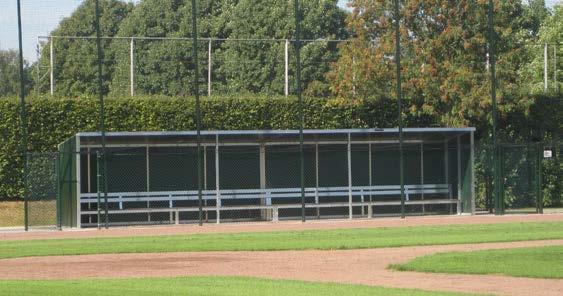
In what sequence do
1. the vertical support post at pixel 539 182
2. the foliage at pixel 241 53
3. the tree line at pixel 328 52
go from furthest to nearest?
the foliage at pixel 241 53
the tree line at pixel 328 52
the vertical support post at pixel 539 182

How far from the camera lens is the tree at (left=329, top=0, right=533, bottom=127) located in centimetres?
3488

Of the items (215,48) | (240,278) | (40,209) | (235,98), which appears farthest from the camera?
(215,48)

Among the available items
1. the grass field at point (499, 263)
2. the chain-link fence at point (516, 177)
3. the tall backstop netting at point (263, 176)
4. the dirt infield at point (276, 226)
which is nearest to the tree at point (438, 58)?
the chain-link fence at point (516, 177)

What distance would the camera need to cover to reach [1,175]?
3431cm

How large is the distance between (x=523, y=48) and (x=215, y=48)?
16.9 meters

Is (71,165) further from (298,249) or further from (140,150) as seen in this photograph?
(298,249)

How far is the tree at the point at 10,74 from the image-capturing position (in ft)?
163

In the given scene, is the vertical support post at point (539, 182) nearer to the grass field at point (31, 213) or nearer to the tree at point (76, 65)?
the grass field at point (31, 213)

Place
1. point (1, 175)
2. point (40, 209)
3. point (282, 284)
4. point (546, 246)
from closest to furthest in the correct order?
point (282, 284), point (546, 246), point (40, 209), point (1, 175)

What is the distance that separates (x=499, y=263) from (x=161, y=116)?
21.2 metres

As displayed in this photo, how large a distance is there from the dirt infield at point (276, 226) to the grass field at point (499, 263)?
10036 mm

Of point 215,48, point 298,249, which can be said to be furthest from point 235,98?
point 298,249

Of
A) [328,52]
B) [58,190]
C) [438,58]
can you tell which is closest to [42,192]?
[58,190]

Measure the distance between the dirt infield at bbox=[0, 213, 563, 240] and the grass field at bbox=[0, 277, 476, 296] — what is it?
40.2 feet
